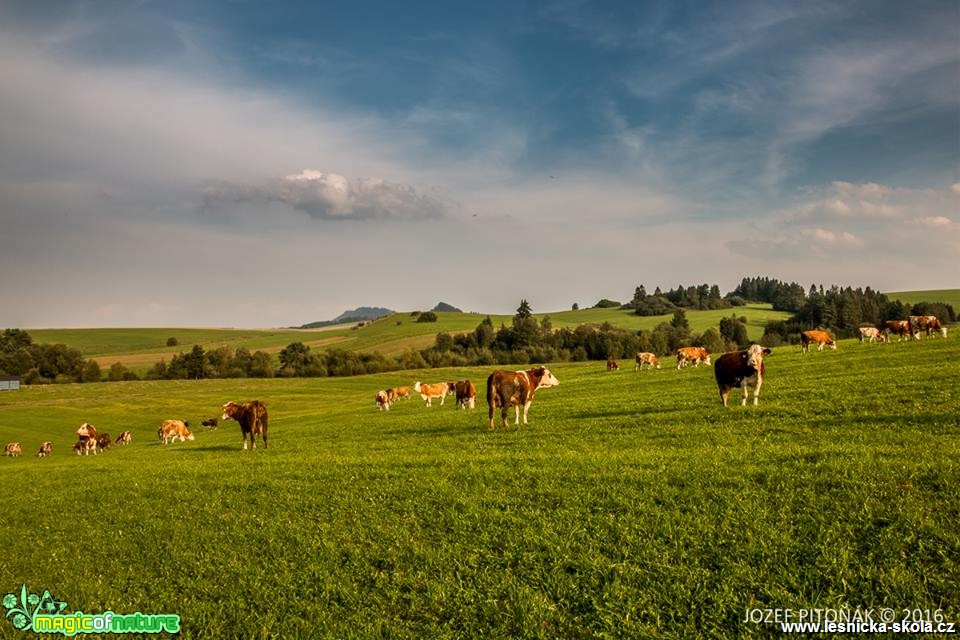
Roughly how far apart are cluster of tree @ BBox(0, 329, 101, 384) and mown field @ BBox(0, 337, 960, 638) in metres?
117

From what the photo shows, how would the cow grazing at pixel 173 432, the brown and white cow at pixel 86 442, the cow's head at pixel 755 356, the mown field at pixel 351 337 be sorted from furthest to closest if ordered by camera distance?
the mown field at pixel 351 337, the cow grazing at pixel 173 432, the brown and white cow at pixel 86 442, the cow's head at pixel 755 356

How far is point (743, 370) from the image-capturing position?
67.4 ft

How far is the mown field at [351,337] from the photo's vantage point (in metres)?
153

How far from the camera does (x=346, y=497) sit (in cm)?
1334

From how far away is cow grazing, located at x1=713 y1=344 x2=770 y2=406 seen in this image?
792 inches

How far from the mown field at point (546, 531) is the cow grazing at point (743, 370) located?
4.62ft

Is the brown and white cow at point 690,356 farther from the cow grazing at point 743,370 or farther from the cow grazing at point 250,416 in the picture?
the cow grazing at point 250,416

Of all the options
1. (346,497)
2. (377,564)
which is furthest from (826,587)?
(346,497)

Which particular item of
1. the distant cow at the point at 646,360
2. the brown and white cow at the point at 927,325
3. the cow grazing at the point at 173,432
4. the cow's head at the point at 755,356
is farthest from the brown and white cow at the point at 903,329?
the cow grazing at the point at 173,432

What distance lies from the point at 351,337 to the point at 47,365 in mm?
84356

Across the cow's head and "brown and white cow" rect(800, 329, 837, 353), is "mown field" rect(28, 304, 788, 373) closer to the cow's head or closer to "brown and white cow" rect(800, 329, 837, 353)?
"brown and white cow" rect(800, 329, 837, 353)

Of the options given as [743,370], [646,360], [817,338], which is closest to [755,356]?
[743,370]

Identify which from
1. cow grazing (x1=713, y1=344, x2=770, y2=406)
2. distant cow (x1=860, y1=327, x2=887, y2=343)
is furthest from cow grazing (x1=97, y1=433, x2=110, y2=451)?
distant cow (x1=860, y1=327, x2=887, y2=343)

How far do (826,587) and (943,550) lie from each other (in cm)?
191
